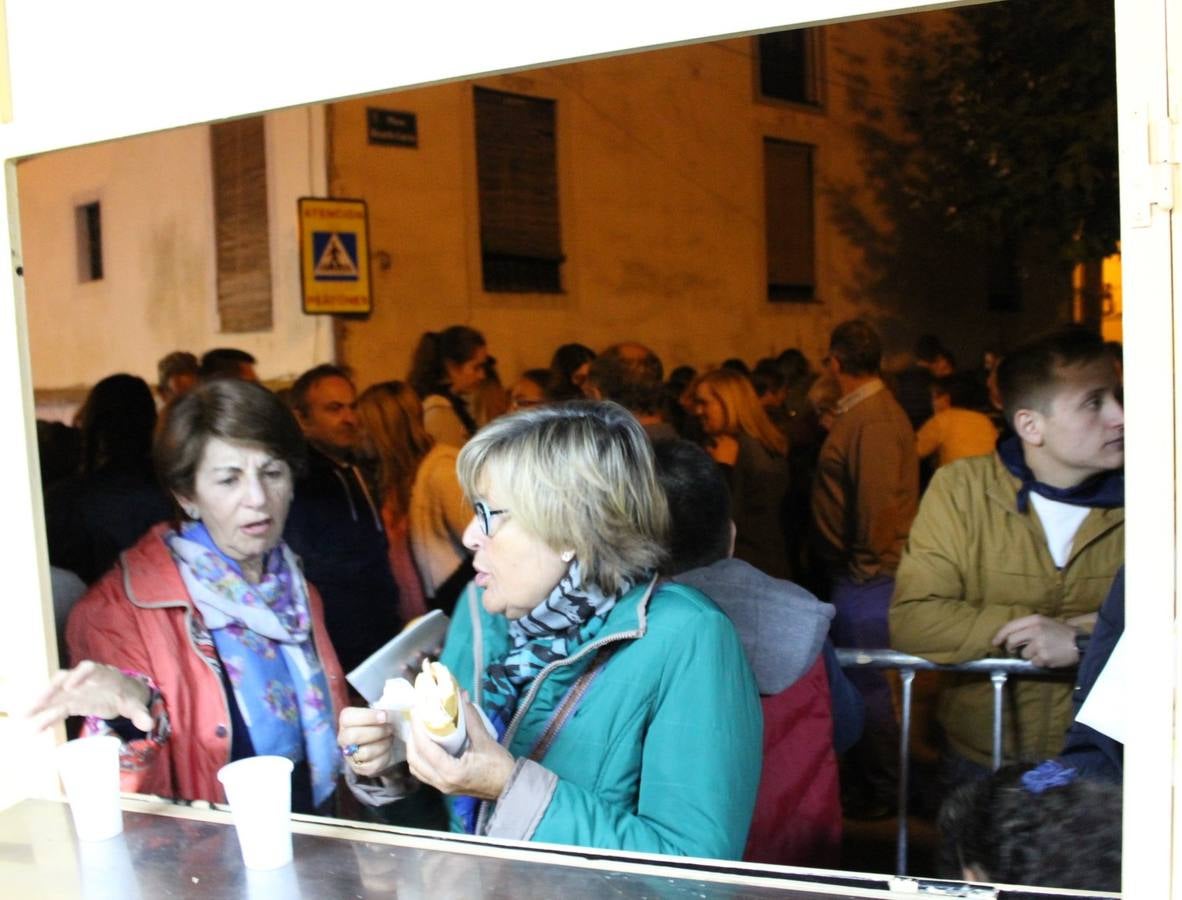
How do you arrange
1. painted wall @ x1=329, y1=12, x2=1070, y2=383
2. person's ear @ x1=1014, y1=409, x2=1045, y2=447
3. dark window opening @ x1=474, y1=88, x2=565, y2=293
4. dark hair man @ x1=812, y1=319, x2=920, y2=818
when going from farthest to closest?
dark window opening @ x1=474, y1=88, x2=565, y2=293
painted wall @ x1=329, y1=12, x2=1070, y2=383
dark hair man @ x1=812, y1=319, x2=920, y2=818
person's ear @ x1=1014, y1=409, x2=1045, y2=447

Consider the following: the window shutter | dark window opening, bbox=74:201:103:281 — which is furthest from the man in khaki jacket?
dark window opening, bbox=74:201:103:281

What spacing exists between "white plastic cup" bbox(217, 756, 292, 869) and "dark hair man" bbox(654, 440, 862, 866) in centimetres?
67

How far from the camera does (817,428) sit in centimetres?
209

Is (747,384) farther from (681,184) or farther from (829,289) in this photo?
(681,184)

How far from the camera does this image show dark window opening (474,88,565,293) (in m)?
2.67

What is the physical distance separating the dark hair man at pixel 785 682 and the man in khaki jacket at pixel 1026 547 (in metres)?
0.15

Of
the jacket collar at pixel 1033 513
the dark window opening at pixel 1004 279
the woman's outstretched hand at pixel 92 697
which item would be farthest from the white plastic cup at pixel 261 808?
the dark window opening at pixel 1004 279

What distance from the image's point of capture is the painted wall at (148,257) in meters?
2.77

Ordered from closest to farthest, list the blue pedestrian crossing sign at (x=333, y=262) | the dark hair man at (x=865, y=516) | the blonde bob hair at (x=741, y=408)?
the dark hair man at (x=865, y=516), the blonde bob hair at (x=741, y=408), the blue pedestrian crossing sign at (x=333, y=262)

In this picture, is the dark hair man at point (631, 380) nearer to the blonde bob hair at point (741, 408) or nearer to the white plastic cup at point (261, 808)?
the blonde bob hair at point (741, 408)

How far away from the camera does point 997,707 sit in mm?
1826

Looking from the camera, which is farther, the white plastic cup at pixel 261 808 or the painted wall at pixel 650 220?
the painted wall at pixel 650 220

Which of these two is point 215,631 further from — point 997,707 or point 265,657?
point 997,707

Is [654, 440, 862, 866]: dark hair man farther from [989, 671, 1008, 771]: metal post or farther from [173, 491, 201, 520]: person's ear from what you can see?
[173, 491, 201, 520]: person's ear
